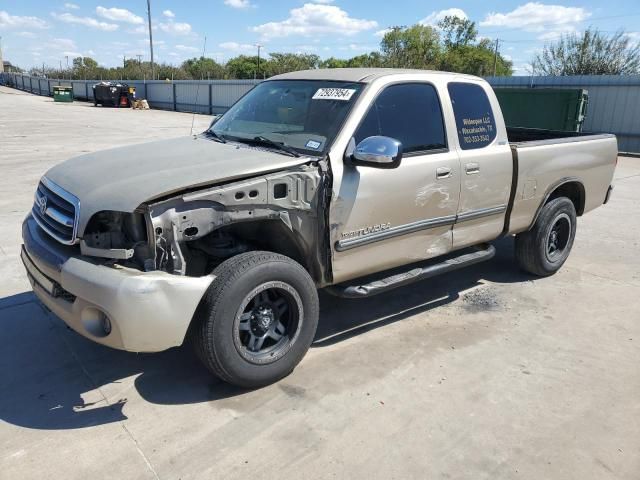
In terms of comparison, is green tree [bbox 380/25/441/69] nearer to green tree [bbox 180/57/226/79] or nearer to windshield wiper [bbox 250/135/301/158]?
green tree [bbox 180/57/226/79]

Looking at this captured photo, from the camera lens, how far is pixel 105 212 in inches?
125

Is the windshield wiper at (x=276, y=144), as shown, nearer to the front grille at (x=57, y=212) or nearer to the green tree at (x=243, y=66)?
the front grille at (x=57, y=212)

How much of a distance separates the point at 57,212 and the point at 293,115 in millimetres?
1788

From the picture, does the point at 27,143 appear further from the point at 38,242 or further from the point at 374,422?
the point at 374,422

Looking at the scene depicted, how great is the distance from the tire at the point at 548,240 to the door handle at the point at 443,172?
64.6 inches

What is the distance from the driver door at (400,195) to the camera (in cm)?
371

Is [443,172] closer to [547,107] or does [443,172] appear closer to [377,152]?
[377,152]

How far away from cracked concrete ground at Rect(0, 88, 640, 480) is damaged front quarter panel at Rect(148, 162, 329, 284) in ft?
2.63

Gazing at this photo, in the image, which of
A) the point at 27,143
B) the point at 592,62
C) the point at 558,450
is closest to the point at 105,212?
the point at 558,450

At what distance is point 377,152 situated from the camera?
3.52 metres

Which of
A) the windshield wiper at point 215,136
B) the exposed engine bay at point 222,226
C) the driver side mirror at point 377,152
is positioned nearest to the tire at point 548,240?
the driver side mirror at point 377,152

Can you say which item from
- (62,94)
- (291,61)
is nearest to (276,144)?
(62,94)

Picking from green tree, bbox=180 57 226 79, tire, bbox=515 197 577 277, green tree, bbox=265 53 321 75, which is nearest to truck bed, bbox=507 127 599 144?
tire, bbox=515 197 577 277

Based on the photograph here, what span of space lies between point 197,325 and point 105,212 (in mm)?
849
